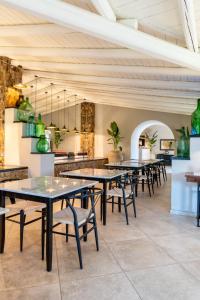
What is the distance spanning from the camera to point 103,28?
2781mm

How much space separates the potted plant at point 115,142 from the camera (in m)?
10.8

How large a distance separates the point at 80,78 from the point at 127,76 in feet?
4.37

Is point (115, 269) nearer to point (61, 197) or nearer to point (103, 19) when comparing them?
point (61, 197)

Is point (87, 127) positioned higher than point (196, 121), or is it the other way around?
point (87, 127)

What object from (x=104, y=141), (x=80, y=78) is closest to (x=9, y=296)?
(x=80, y=78)

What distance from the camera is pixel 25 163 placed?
5.65 metres

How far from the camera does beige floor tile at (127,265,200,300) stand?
2.13 metres

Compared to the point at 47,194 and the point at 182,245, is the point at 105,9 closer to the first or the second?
the point at 47,194

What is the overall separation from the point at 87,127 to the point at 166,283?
9504 millimetres

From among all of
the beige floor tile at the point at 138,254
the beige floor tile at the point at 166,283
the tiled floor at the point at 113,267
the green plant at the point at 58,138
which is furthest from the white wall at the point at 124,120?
the beige floor tile at the point at 166,283

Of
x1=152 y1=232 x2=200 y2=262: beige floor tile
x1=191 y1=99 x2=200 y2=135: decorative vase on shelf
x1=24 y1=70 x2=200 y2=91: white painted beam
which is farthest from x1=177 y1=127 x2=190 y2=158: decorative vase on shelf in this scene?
x1=152 y1=232 x2=200 y2=262: beige floor tile

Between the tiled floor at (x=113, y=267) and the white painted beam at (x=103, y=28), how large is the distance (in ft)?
8.04

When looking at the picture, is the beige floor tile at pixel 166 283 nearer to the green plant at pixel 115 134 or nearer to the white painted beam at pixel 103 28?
the white painted beam at pixel 103 28

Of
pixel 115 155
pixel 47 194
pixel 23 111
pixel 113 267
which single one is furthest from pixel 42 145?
pixel 115 155
